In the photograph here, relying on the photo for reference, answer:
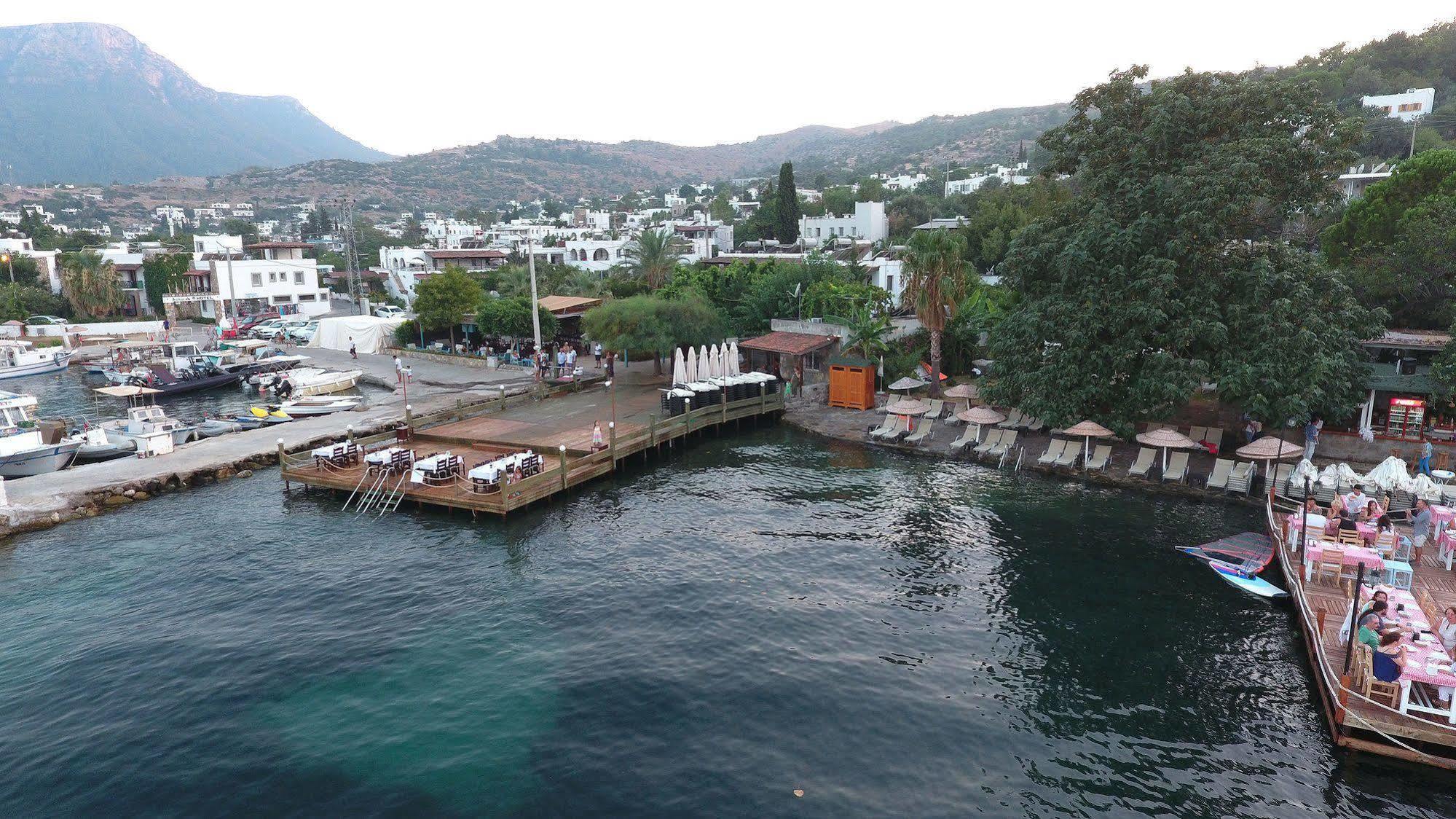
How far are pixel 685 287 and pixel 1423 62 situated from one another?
4654 inches

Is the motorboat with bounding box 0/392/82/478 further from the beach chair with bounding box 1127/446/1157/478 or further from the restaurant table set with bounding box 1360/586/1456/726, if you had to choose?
the restaurant table set with bounding box 1360/586/1456/726

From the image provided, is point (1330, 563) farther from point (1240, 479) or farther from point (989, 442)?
point (989, 442)

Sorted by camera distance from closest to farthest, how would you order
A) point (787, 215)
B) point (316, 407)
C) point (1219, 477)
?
point (1219, 477), point (316, 407), point (787, 215)

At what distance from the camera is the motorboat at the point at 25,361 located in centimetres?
5688

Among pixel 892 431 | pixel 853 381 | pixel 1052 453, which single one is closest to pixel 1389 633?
pixel 1052 453

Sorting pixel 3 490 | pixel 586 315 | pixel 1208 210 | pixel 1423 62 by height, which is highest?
pixel 1423 62

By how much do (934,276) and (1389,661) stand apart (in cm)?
2470

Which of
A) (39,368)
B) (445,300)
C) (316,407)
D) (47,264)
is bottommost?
(316,407)

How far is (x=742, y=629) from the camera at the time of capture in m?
18.3

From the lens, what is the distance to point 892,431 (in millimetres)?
33781

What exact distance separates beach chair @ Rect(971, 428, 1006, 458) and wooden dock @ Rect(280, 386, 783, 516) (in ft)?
34.9

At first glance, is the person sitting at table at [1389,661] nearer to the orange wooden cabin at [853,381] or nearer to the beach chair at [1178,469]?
the beach chair at [1178,469]

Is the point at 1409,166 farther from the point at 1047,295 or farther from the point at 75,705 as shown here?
the point at 75,705

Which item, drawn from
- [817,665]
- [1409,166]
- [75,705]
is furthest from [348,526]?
[1409,166]
